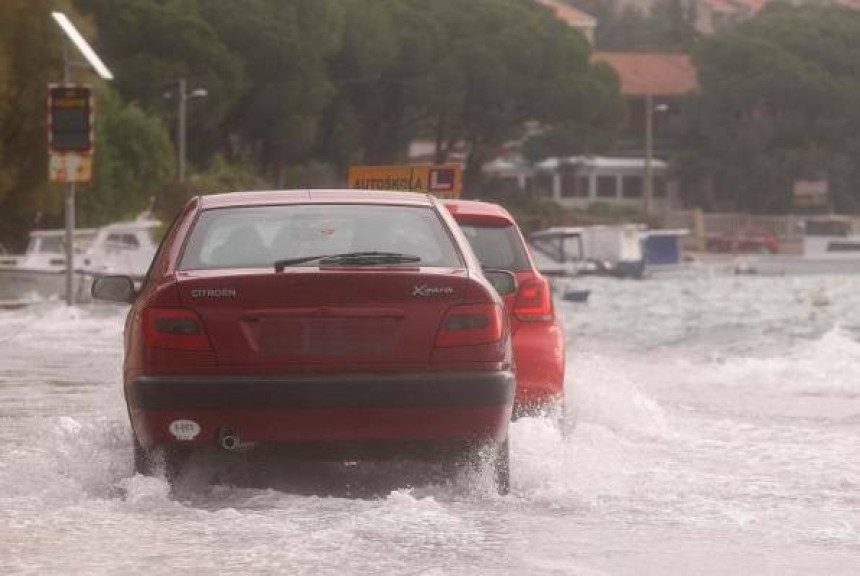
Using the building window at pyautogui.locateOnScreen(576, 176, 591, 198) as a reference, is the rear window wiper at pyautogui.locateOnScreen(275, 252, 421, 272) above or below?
above

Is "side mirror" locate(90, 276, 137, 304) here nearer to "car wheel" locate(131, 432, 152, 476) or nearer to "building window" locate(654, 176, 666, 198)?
"car wheel" locate(131, 432, 152, 476)

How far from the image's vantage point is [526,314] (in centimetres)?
1320

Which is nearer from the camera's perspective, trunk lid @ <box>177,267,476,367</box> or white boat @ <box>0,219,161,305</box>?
trunk lid @ <box>177,267,476,367</box>

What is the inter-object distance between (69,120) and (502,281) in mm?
22784

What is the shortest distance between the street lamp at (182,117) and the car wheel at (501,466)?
60.7m

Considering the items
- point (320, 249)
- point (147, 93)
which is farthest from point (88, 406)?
point (147, 93)

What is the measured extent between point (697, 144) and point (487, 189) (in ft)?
61.4

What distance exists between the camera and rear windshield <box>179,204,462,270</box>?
10.3 m

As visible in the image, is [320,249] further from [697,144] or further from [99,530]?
[697,144]

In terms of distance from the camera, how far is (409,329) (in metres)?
9.98

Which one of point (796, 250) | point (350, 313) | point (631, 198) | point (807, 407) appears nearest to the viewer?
point (350, 313)

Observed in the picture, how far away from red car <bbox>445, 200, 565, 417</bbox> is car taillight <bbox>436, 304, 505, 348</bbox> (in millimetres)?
2900

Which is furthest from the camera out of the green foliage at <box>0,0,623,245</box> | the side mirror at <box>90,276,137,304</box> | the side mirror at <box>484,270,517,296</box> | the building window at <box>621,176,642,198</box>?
the building window at <box>621,176,642,198</box>

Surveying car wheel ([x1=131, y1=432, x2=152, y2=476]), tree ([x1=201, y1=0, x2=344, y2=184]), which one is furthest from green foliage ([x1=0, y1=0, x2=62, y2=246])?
car wheel ([x1=131, y1=432, x2=152, y2=476])
